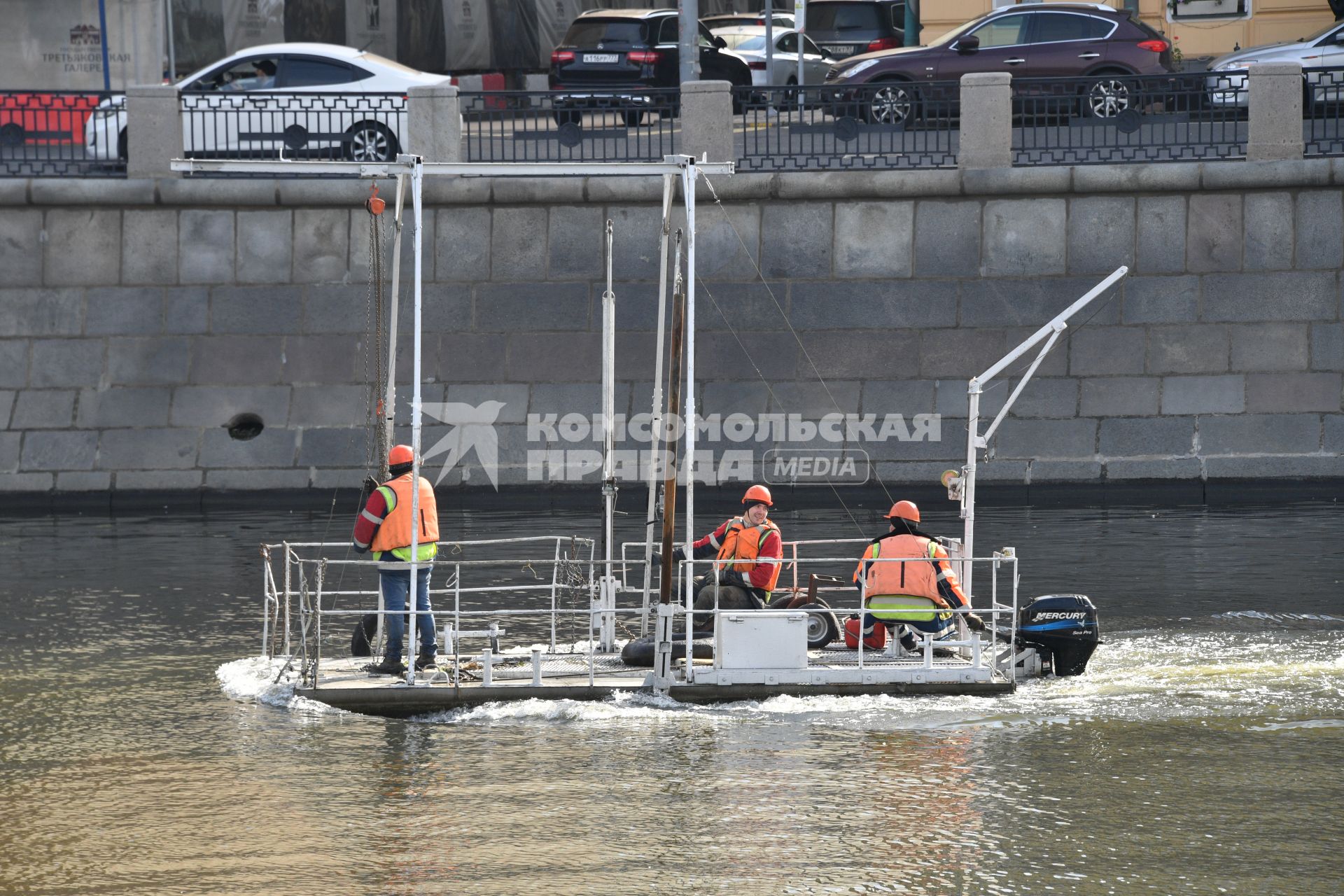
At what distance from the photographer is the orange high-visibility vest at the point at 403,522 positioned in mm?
12617

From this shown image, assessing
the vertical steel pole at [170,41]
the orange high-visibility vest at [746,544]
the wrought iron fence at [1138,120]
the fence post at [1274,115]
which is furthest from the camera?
the vertical steel pole at [170,41]


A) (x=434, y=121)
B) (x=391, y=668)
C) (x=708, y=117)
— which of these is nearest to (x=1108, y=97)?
(x=708, y=117)

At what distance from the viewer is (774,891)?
339 inches

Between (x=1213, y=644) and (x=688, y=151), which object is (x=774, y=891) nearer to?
(x=1213, y=644)

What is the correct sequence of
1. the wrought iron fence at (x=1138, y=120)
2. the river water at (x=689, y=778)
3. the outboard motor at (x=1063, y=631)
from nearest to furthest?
the river water at (x=689, y=778), the outboard motor at (x=1063, y=631), the wrought iron fence at (x=1138, y=120)

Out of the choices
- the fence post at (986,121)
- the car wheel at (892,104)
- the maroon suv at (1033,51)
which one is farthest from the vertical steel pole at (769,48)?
the fence post at (986,121)

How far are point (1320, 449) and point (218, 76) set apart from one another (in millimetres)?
14431

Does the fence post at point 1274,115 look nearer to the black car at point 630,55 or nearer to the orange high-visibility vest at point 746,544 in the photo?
the black car at point 630,55

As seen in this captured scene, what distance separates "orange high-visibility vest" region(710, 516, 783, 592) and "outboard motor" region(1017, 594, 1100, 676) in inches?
72.3

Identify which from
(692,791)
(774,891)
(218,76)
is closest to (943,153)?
(218,76)

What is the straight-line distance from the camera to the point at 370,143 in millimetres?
23344

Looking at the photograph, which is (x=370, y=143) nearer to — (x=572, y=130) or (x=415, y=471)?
(x=572, y=130)

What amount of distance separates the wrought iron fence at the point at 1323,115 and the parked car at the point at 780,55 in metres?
9.09

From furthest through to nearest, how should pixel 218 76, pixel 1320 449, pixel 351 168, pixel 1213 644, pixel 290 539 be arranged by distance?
pixel 218 76 < pixel 1320 449 < pixel 290 539 < pixel 1213 644 < pixel 351 168
